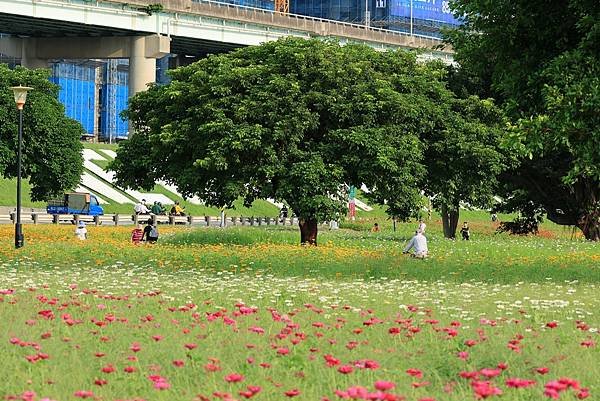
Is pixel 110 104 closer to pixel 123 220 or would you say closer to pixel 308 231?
pixel 123 220

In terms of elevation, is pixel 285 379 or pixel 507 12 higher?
pixel 507 12

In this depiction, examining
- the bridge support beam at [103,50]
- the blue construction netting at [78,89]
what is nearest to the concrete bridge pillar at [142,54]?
the bridge support beam at [103,50]

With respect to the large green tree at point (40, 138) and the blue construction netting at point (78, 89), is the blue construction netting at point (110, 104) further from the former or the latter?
the large green tree at point (40, 138)

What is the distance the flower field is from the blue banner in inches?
5568

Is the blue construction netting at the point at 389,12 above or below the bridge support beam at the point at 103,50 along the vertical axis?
above

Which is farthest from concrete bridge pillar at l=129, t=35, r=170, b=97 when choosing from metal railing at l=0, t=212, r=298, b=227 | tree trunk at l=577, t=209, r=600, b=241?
tree trunk at l=577, t=209, r=600, b=241

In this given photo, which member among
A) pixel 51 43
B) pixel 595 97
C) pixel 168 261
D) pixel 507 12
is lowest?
pixel 168 261

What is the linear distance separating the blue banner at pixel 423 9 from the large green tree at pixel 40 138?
11619 cm

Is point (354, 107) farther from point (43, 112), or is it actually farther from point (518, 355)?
point (518, 355)

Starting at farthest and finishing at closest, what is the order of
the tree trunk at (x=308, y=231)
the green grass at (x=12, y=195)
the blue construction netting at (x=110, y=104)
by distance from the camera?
the blue construction netting at (x=110, y=104), the green grass at (x=12, y=195), the tree trunk at (x=308, y=231)

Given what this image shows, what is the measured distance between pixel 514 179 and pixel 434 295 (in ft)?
119

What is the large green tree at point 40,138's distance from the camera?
49406 millimetres

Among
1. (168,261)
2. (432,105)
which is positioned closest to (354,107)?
(432,105)

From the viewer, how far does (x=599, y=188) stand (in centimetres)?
5094
